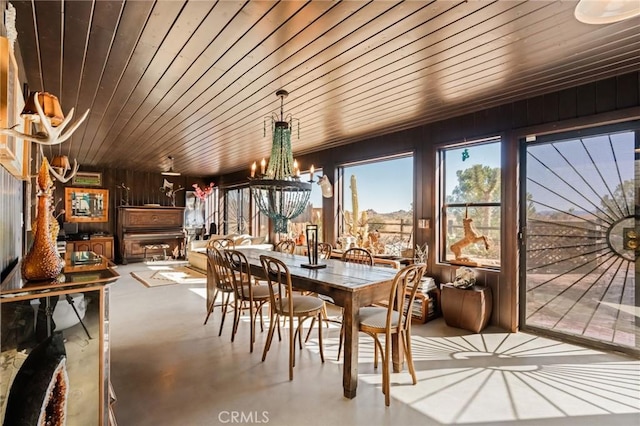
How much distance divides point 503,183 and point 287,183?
8.70ft

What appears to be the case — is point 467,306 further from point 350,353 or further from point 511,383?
point 350,353

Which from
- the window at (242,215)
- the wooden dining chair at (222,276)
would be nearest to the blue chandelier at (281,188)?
the wooden dining chair at (222,276)

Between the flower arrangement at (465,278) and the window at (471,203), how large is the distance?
0.70 feet

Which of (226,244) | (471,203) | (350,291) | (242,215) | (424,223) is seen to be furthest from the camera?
(242,215)

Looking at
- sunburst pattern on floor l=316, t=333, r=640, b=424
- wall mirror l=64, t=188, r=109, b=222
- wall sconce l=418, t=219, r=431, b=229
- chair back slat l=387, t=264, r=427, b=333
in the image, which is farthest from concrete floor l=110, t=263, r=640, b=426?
wall mirror l=64, t=188, r=109, b=222

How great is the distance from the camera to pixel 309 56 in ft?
8.04

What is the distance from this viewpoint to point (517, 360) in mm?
2857

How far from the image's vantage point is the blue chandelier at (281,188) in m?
2.63

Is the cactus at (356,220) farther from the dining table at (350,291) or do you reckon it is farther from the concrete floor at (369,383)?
the dining table at (350,291)

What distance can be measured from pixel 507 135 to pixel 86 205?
9.69 metres

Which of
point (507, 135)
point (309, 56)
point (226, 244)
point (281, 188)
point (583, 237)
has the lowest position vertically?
point (226, 244)

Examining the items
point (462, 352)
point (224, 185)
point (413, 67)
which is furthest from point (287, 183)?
point (224, 185)

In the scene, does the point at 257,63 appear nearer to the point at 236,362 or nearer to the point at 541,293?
the point at 236,362

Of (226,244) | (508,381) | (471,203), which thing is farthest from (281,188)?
(226,244)
